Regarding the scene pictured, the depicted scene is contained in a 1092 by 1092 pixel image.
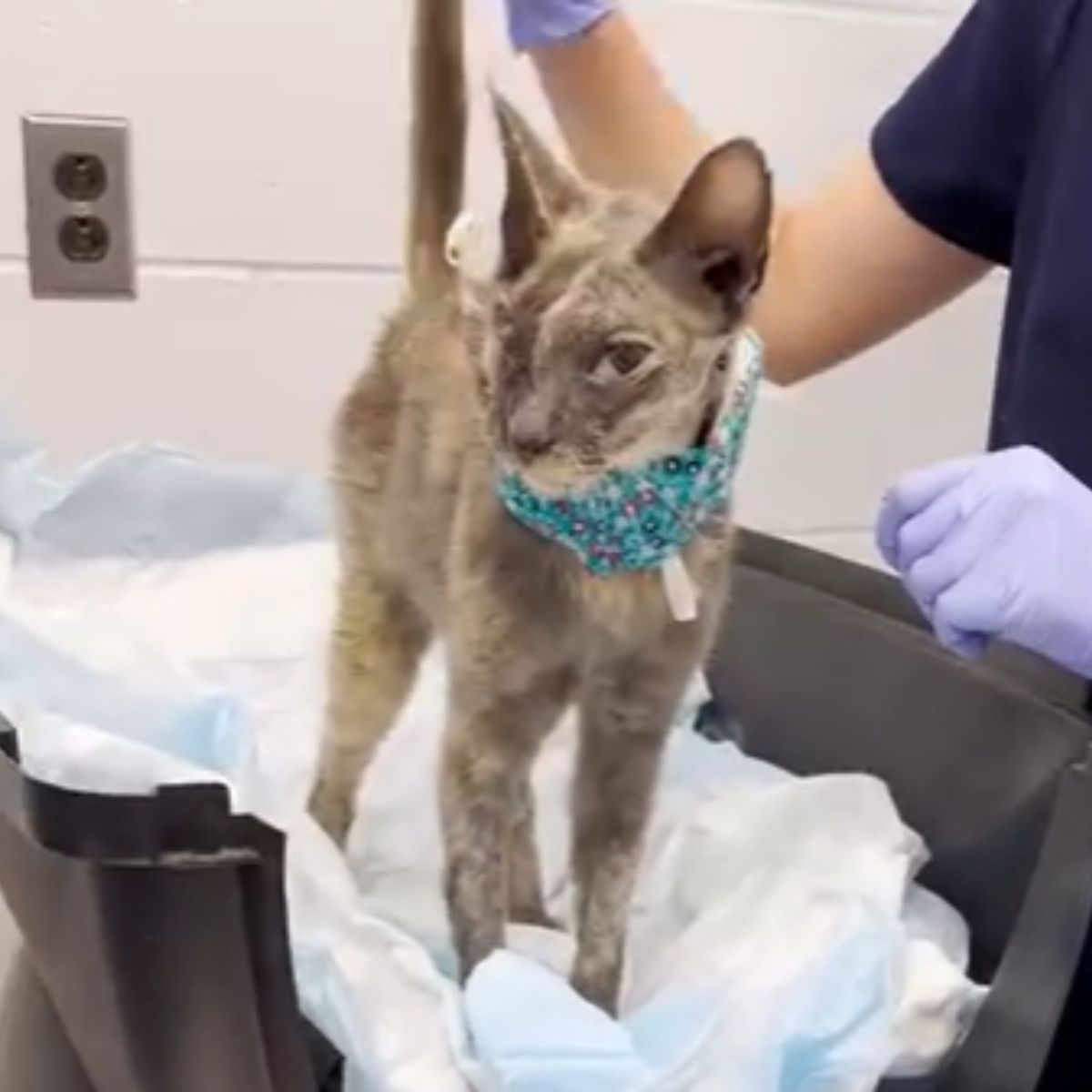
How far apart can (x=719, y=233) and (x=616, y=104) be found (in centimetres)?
46

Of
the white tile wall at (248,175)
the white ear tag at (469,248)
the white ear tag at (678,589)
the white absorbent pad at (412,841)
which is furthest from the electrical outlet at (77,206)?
the white ear tag at (678,589)

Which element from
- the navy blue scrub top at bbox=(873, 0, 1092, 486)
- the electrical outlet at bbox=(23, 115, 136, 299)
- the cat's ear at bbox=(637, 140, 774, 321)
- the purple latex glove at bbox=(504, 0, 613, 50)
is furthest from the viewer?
the electrical outlet at bbox=(23, 115, 136, 299)

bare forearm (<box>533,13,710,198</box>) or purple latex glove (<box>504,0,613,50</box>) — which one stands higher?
purple latex glove (<box>504,0,613,50</box>)

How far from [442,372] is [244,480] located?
1.02 feet

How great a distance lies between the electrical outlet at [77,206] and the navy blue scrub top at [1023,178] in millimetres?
452

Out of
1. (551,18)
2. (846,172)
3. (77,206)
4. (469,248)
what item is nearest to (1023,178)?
(846,172)

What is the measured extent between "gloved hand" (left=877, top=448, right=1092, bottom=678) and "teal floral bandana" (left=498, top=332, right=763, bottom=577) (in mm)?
107

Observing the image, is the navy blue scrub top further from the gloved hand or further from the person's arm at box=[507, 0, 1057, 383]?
the gloved hand

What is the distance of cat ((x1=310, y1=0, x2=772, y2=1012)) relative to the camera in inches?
24.9

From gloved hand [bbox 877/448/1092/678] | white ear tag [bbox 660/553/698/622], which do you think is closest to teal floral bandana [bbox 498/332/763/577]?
white ear tag [bbox 660/553/698/622]

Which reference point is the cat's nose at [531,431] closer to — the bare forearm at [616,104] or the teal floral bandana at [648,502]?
the teal floral bandana at [648,502]

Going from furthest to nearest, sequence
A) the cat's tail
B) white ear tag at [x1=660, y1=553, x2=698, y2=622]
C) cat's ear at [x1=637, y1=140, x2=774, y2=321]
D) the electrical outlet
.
→ the electrical outlet, the cat's tail, white ear tag at [x1=660, y1=553, x2=698, y2=622], cat's ear at [x1=637, y1=140, x2=774, y2=321]

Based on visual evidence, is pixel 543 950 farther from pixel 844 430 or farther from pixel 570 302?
pixel 844 430

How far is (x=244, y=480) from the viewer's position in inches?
42.5
